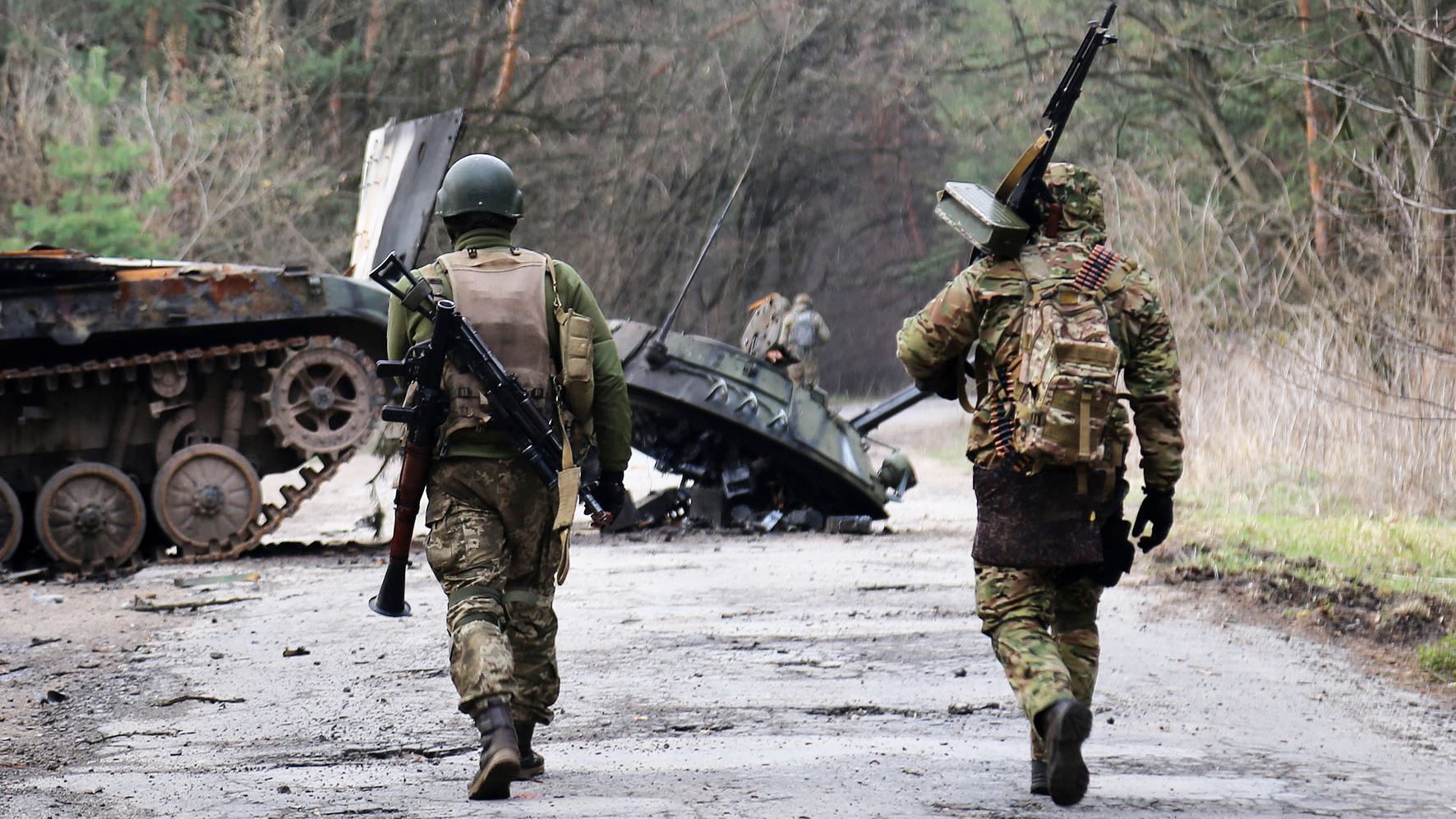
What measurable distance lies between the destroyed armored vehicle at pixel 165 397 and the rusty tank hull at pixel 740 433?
212 centimetres

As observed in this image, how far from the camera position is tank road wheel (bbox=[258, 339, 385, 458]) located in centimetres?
1326

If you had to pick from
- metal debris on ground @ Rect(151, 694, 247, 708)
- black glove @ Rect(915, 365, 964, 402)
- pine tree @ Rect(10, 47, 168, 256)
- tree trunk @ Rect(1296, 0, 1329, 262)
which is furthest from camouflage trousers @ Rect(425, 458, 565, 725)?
pine tree @ Rect(10, 47, 168, 256)

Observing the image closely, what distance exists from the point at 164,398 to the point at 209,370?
0.33 metres

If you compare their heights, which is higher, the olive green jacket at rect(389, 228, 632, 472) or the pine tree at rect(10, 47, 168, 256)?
the pine tree at rect(10, 47, 168, 256)

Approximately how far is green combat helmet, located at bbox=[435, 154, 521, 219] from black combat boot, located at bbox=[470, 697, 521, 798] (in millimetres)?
1505

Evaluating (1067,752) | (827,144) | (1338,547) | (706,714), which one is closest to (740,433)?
(1338,547)

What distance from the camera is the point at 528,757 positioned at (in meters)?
5.71

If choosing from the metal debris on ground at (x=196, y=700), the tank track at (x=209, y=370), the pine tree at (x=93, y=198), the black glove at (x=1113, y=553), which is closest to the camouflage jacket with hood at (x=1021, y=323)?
the black glove at (x=1113, y=553)

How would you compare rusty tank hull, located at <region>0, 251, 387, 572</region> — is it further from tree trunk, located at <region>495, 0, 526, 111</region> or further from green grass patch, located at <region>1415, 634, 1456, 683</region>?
tree trunk, located at <region>495, 0, 526, 111</region>

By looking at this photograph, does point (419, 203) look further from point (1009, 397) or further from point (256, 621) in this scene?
point (1009, 397)

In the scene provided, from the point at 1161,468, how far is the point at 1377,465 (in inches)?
333

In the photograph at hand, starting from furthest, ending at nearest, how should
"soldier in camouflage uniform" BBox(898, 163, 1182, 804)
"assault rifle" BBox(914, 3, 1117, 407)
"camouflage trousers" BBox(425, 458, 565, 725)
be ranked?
"camouflage trousers" BBox(425, 458, 565, 725) < "assault rifle" BBox(914, 3, 1117, 407) < "soldier in camouflage uniform" BBox(898, 163, 1182, 804)

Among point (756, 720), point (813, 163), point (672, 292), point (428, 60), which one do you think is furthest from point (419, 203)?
point (813, 163)

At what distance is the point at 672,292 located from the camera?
3653 centimetres
